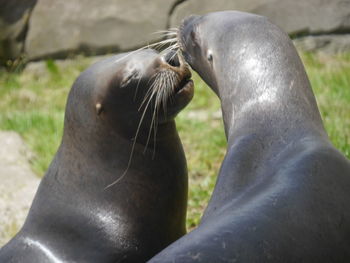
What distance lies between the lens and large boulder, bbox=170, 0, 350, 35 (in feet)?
30.9

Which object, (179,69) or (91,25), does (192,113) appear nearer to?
(91,25)

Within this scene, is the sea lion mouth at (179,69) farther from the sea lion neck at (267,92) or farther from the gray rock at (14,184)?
the gray rock at (14,184)

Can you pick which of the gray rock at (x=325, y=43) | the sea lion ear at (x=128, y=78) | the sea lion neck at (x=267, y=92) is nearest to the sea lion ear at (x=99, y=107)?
the sea lion ear at (x=128, y=78)

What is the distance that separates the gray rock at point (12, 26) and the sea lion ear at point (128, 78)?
666 centimetres

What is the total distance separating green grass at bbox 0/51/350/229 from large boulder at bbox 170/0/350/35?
1.55 ft

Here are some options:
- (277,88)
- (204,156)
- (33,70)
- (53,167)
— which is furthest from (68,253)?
(33,70)

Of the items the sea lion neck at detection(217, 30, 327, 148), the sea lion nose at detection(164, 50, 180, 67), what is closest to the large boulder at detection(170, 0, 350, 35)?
the sea lion nose at detection(164, 50, 180, 67)

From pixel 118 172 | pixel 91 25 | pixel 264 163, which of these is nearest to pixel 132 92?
pixel 118 172

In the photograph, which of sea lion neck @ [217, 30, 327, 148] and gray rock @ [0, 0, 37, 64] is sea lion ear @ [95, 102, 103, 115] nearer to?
sea lion neck @ [217, 30, 327, 148]

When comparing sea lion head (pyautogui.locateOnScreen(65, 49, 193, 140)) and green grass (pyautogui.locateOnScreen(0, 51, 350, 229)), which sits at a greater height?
sea lion head (pyautogui.locateOnScreen(65, 49, 193, 140))

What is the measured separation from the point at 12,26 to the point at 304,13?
3860 mm

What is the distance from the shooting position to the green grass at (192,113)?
6133 mm

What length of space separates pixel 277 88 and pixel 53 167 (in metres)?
1.70

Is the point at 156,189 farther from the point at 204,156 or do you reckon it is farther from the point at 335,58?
the point at 335,58
